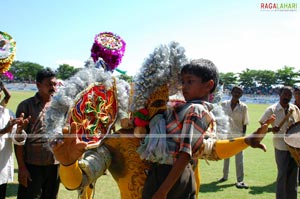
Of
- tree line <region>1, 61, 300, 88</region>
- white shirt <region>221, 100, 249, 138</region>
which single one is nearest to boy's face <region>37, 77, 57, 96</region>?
white shirt <region>221, 100, 249, 138</region>

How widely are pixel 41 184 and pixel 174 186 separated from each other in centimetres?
226

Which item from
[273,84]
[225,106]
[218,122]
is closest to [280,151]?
[225,106]

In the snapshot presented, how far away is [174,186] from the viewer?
1964 mm

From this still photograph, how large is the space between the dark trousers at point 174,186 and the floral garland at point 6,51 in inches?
82.1

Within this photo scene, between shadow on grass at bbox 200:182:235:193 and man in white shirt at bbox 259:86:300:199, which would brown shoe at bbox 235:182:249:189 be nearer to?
shadow on grass at bbox 200:182:235:193

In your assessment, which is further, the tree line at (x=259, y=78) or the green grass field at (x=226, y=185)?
the tree line at (x=259, y=78)

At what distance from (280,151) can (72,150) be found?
12.6 ft

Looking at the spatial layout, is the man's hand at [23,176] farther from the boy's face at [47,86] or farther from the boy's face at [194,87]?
the boy's face at [194,87]

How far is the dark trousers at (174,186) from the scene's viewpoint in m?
1.97

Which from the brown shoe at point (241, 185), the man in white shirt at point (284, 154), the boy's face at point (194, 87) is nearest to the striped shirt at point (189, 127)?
the boy's face at point (194, 87)

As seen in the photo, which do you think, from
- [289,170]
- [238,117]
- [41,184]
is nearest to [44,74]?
[41,184]

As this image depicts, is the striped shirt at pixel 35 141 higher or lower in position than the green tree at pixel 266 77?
lower

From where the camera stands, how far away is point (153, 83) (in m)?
2.14

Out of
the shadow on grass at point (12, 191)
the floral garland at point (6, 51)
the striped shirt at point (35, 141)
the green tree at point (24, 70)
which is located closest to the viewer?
the floral garland at point (6, 51)
